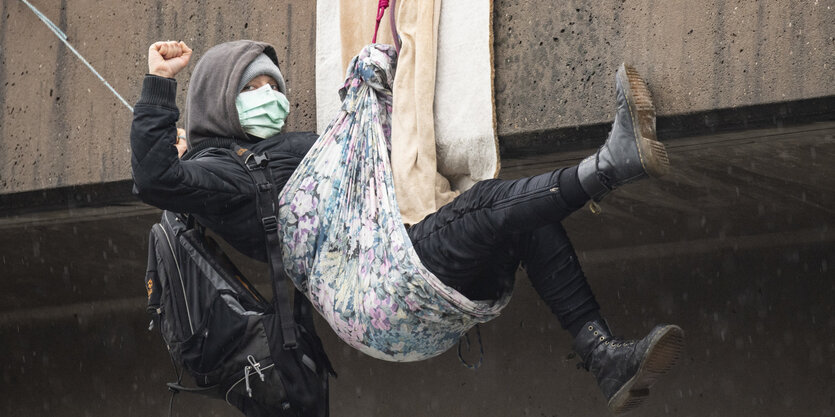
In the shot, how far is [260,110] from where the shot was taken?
376 centimetres

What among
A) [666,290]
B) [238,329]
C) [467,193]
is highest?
[467,193]

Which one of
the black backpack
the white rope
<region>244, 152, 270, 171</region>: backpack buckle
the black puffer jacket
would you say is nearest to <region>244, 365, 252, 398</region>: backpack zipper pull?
the black backpack

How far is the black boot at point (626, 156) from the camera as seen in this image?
9.75 feet

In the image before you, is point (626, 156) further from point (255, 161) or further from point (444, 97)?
point (255, 161)

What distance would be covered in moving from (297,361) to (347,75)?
992 mm

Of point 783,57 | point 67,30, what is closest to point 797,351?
point 783,57

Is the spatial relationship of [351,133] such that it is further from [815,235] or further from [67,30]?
[815,235]

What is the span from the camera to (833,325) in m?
4.91

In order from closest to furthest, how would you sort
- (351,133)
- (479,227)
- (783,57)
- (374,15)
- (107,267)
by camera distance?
1. (479,227)
2. (783,57)
3. (351,133)
4. (374,15)
5. (107,267)

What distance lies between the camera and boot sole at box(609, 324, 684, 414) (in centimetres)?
304

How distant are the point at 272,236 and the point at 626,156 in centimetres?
115

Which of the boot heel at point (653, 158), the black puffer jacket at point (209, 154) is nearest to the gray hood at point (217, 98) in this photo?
the black puffer jacket at point (209, 154)

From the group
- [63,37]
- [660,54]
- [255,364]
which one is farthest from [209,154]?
[63,37]

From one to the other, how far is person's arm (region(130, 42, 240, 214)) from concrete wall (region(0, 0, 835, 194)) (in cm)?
95
